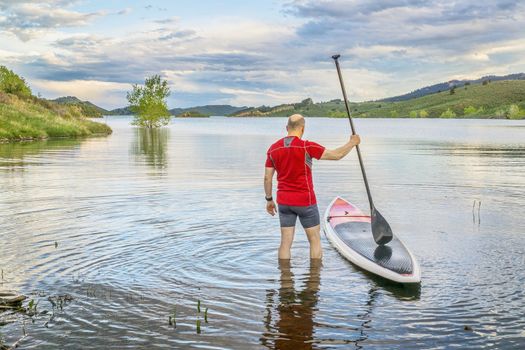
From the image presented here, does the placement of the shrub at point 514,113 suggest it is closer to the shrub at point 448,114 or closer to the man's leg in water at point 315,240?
the shrub at point 448,114

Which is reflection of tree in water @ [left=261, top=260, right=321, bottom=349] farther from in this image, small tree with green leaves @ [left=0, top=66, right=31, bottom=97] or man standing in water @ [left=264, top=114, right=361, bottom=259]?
small tree with green leaves @ [left=0, top=66, right=31, bottom=97]

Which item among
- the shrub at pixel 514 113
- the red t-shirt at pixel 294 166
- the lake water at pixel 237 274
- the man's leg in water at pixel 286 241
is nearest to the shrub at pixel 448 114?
the shrub at pixel 514 113

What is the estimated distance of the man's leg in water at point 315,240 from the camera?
33.7ft

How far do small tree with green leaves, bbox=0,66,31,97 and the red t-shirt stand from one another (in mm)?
73746

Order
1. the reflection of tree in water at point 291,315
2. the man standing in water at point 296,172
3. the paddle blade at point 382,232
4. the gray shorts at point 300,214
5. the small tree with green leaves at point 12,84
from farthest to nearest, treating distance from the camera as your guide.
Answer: the small tree with green leaves at point 12,84
the paddle blade at point 382,232
the gray shorts at point 300,214
the man standing in water at point 296,172
the reflection of tree in water at point 291,315

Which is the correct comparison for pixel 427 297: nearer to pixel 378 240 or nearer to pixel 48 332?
pixel 378 240

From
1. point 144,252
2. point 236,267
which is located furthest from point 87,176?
point 236,267

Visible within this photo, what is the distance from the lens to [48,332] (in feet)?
23.2

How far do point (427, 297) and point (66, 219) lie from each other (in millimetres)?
9979

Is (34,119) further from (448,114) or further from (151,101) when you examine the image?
(448,114)

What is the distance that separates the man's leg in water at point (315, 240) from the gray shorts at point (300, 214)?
132mm

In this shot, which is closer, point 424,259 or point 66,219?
point 424,259

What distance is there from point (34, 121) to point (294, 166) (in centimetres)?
5689

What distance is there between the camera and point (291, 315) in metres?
7.80
